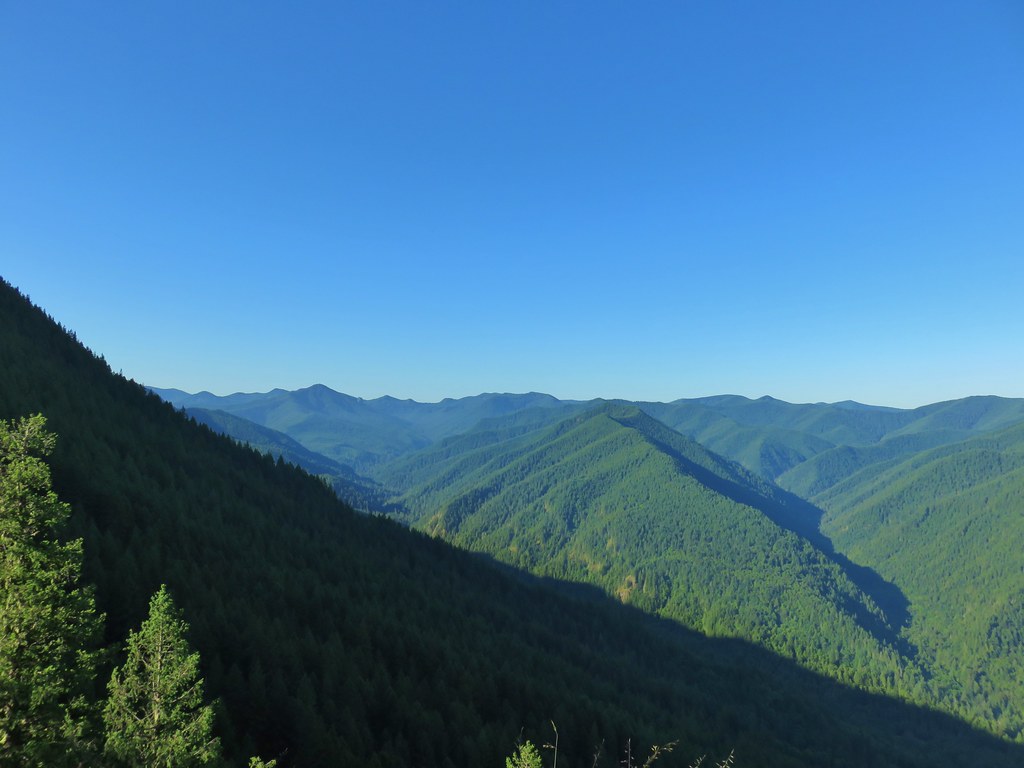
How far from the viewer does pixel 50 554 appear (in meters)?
19.9

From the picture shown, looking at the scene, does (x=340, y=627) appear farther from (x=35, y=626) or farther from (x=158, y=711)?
(x=35, y=626)

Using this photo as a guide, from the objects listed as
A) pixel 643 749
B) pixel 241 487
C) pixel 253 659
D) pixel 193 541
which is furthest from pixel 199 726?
pixel 241 487

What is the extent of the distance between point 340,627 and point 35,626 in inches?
3112

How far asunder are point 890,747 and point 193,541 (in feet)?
701

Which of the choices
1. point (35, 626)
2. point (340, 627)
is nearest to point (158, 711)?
point (35, 626)

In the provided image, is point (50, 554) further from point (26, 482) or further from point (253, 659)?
point (253, 659)

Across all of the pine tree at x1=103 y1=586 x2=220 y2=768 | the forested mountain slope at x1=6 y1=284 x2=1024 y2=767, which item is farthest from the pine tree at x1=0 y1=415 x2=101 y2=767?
the forested mountain slope at x1=6 y1=284 x2=1024 y2=767

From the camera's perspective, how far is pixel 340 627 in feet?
294

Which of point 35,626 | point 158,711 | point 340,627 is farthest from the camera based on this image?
point 340,627

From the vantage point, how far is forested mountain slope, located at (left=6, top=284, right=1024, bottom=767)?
6106 centimetres

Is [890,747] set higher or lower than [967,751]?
higher

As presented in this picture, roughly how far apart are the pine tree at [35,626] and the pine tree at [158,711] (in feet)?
3.87

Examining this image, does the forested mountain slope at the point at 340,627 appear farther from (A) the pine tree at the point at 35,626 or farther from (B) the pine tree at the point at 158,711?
(A) the pine tree at the point at 35,626

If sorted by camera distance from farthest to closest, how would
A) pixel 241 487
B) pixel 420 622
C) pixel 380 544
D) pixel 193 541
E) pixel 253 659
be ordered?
pixel 380 544
pixel 241 487
pixel 420 622
pixel 193 541
pixel 253 659
